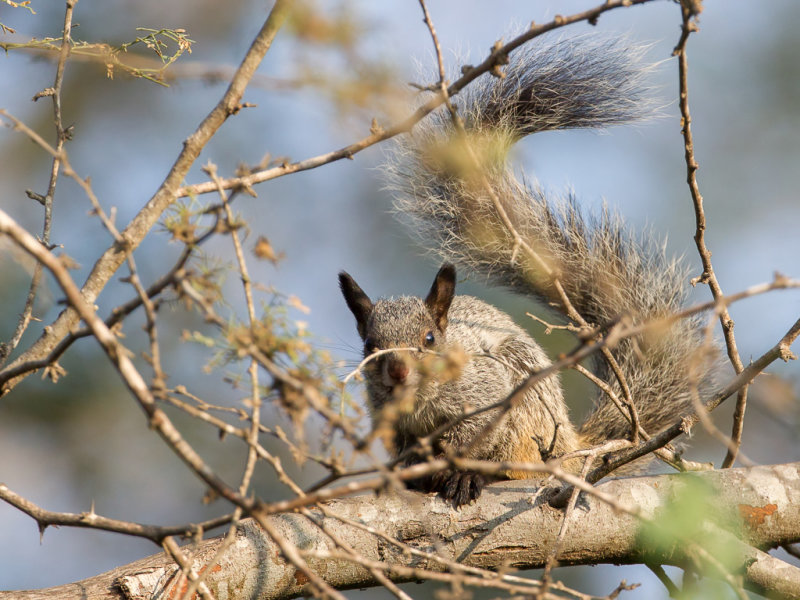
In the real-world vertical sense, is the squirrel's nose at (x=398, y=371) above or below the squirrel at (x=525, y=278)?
below

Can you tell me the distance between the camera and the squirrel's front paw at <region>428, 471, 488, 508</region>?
8.66ft

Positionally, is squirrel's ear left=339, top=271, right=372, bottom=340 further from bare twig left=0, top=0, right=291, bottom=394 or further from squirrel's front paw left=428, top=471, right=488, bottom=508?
bare twig left=0, top=0, right=291, bottom=394

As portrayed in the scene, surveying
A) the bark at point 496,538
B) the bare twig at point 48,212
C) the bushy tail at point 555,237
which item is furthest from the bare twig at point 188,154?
the bushy tail at point 555,237

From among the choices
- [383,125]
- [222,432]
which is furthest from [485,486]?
[222,432]

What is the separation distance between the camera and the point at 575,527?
8.12 feet

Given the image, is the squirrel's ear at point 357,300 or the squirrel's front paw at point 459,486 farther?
the squirrel's ear at point 357,300

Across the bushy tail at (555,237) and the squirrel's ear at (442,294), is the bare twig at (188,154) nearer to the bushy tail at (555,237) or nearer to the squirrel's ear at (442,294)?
the bushy tail at (555,237)

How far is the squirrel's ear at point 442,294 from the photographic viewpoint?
11.4 feet

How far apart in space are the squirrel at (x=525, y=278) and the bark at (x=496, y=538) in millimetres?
562

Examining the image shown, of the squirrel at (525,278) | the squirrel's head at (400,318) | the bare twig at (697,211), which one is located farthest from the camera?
the squirrel's head at (400,318)

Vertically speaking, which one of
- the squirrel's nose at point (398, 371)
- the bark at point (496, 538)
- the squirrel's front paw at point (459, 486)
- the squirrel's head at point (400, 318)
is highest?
the squirrel's head at point (400, 318)

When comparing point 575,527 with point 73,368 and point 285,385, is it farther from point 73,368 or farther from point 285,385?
point 73,368

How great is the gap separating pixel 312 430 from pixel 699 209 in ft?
4.13

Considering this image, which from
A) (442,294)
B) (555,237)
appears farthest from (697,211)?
(442,294)
